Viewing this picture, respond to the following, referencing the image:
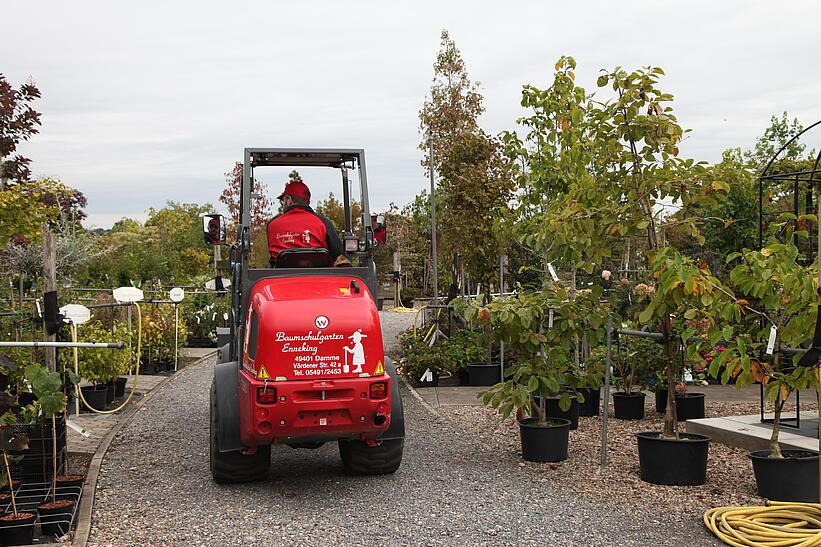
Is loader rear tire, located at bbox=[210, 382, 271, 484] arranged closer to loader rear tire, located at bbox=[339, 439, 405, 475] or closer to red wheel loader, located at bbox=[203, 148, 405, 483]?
red wheel loader, located at bbox=[203, 148, 405, 483]

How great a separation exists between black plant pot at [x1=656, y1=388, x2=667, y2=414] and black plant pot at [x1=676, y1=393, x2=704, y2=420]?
0.30 metres

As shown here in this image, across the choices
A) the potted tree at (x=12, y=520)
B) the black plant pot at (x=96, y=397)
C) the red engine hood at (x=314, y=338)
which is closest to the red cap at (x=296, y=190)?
the red engine hood at (x=314, y=338)

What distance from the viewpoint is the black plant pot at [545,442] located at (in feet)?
24.5

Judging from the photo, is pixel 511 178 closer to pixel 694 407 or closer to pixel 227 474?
pixel 694 407

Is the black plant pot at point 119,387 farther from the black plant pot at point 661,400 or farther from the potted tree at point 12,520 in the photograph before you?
the black plant pot at point 661,400

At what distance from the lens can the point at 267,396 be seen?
6.00 metres

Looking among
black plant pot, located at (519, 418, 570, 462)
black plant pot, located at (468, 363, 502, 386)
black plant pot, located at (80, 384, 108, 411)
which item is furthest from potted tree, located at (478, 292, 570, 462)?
black plant pot, located at (80, 384, 108, 411)

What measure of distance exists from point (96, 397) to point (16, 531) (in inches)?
214

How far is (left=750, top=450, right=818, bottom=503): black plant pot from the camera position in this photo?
594 centimetres

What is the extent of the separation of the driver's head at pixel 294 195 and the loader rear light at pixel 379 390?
2.00 metres

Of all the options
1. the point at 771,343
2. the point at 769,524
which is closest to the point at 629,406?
the point at 771,343

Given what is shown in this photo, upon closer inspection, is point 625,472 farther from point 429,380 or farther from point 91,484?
point 429,380

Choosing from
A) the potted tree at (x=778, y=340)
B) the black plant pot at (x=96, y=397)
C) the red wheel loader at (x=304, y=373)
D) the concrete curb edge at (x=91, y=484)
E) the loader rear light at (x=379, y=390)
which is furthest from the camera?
the black plant pot at (x=96, y=397)

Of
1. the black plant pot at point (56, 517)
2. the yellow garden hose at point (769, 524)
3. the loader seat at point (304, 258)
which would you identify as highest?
the loader seat at point (304, 258)
